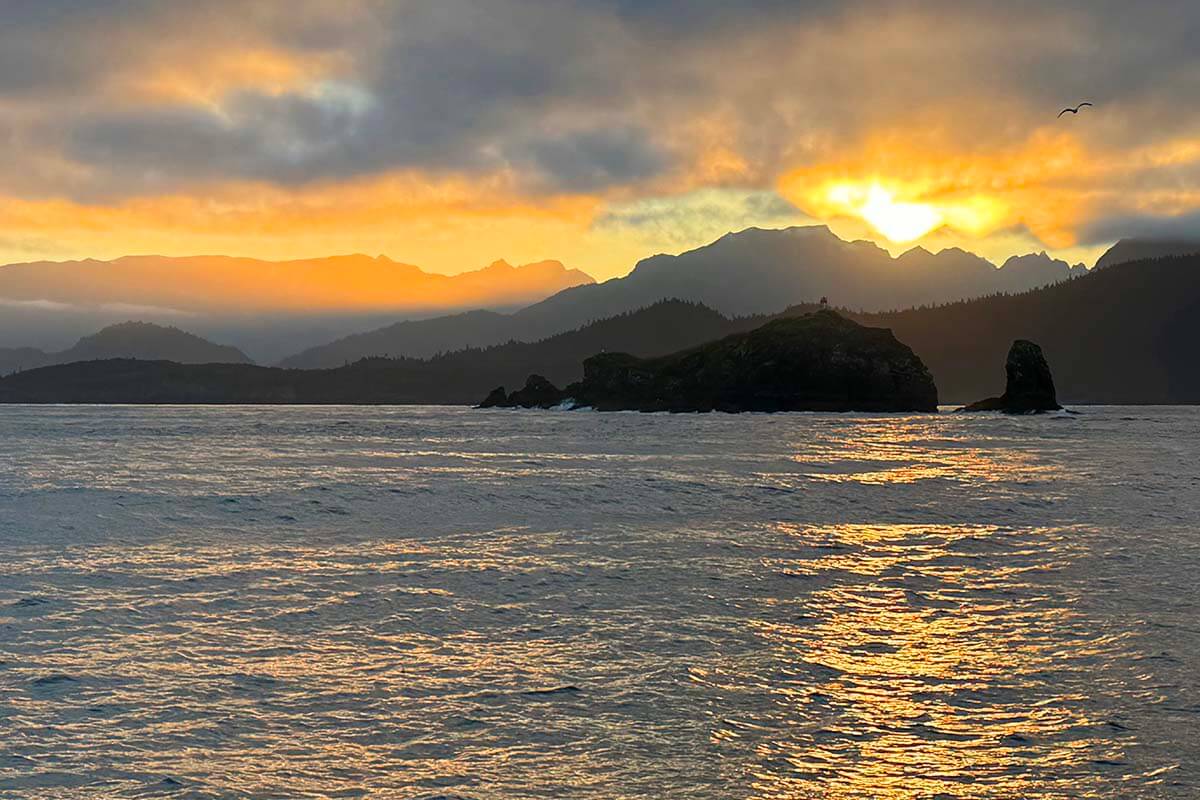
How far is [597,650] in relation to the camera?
684 inches

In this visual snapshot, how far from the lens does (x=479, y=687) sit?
1508cm

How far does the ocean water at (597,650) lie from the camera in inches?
461

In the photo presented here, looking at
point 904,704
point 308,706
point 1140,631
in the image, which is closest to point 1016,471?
point 1140,631

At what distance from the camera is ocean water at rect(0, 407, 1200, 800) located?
1170 centimetres

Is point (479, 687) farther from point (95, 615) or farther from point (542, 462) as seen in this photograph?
point (542, 462)

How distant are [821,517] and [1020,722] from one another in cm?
2490

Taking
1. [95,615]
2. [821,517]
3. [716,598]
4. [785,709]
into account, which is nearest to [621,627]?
[716,598]

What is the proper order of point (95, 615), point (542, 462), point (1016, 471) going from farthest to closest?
point (542, 462) < point (1016, 471) < point (95, 615)

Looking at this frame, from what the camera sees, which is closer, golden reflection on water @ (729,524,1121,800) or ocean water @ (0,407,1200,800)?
golden reflection on water @ (729,524,1121,800)

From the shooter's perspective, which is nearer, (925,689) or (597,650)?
(925,689)

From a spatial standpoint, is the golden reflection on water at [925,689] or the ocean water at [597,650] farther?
the ocean water at [597,650]

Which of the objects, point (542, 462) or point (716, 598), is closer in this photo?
point (716, 598)

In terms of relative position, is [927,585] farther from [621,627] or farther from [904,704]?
[904,704]

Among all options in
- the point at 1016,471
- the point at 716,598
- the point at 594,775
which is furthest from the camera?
the point at 1016,471
